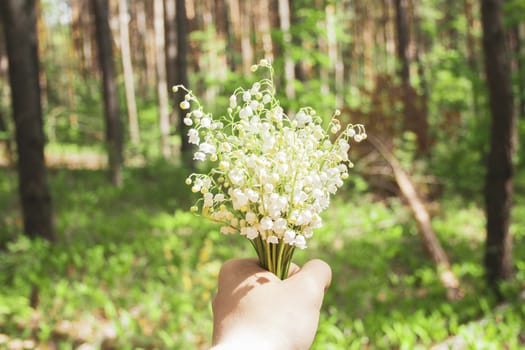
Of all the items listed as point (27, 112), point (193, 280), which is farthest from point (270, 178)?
point (27, 112)

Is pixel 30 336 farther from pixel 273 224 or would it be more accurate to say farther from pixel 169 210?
pixel 169 210

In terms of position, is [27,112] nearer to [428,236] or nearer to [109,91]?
[109,91]

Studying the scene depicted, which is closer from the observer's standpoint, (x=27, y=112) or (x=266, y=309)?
(x=266, y=309)

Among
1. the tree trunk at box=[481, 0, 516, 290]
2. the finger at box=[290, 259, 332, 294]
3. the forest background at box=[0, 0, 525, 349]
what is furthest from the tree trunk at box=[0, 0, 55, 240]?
the tree trunk at box=[481, 0, 516, 290]

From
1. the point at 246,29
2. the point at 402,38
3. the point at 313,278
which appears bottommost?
the point at 313,278

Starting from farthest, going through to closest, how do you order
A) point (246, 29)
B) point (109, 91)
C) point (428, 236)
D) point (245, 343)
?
point (246, 29), point (109, 91), point (428, 236), point (245, 343)

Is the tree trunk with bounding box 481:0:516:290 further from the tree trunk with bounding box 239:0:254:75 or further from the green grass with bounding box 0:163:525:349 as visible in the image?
the tree trunk with bounding box 239:0:254:75

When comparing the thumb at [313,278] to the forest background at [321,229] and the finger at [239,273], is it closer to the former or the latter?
the finger at [239,273]
